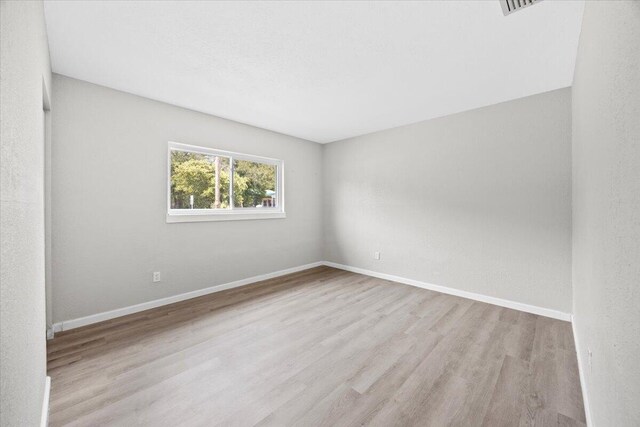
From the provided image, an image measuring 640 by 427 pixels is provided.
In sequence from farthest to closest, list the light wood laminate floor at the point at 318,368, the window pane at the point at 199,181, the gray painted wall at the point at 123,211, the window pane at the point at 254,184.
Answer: the window pane at the point at 254,184 < the window pane at the point at 199,181 < the gray painted wall at the point at 123,211 < the light wood laminate floor at the point at 318,368

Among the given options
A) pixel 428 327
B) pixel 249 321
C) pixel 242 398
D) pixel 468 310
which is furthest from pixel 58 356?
pixel 468 310

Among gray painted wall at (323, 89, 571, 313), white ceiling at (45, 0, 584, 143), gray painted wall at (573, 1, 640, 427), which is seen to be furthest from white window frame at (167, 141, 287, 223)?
gray painted wall at (573, 1, 640, 427)

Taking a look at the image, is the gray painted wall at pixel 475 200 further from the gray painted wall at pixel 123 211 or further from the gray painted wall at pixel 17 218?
the gray painted wall at pixel 17 218

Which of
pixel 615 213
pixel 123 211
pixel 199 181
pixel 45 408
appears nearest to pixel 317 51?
pixel 615 213

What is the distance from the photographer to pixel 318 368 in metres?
1.91

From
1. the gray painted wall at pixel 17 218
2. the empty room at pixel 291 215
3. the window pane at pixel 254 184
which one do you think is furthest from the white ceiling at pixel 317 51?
the window pane at pixel 254 184

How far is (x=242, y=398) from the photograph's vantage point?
162 centimetres

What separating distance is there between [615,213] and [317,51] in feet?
6.82

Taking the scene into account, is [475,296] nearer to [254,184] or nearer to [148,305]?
[254,184]

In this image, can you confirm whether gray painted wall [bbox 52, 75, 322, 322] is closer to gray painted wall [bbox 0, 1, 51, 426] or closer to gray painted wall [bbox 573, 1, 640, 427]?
gray painted wall [bbox 0, 1, 51, 426]

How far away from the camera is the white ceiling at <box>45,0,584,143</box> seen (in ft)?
5.57

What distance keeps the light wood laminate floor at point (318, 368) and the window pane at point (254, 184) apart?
1695 millimetres

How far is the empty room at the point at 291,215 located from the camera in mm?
1076

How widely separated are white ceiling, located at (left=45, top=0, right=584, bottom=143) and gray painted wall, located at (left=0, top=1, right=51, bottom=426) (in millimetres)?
938
